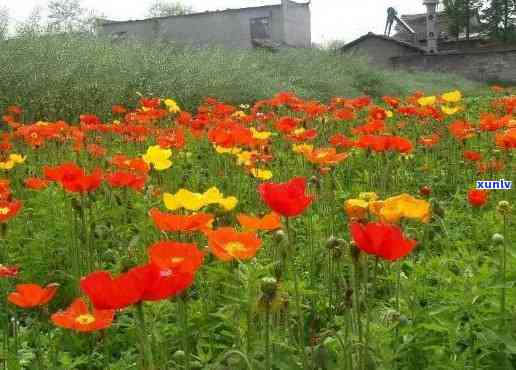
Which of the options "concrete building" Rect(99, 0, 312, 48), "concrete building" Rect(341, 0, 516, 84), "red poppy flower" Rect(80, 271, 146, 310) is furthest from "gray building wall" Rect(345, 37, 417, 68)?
"red poppy flower" Rect(80, 271, 146, 310)

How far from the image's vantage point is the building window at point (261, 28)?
27764 mm

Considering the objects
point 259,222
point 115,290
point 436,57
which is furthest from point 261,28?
point 115,290

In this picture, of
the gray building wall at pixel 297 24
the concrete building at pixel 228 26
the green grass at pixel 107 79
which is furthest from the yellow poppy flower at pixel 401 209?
the gray building wall at pixel 297 24

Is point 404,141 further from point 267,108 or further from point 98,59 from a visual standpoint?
point 98,59

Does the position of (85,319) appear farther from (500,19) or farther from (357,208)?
(500,19)

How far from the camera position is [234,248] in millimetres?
1333

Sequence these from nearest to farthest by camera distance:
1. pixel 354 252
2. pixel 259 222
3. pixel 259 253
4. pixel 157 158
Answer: pixel 354 252
pixel 259 222
pixel 259 253
pixel 157 158

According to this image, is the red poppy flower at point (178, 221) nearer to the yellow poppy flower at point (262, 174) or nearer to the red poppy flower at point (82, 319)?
the red poppy flower at point (82, 319)

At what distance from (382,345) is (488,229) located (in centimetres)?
140

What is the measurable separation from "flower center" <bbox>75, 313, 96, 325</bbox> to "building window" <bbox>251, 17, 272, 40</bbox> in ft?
89.1

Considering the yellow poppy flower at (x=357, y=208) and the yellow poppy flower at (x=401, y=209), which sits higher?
the yellow poppy flower at (x=401, y=209)

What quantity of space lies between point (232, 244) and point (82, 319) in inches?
12.9

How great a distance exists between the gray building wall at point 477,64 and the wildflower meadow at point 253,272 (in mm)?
25011

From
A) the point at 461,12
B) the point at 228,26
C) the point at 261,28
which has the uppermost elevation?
the point at 461,12
